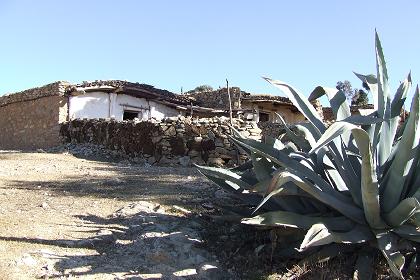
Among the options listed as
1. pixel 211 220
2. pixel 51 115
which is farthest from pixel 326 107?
pixel 211 220

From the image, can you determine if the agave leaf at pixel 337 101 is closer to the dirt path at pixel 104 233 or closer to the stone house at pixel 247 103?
the dirt path at pixel 104 233

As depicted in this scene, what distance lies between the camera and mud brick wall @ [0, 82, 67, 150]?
15.7m

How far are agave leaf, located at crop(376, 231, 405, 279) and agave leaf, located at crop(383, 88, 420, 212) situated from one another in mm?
204

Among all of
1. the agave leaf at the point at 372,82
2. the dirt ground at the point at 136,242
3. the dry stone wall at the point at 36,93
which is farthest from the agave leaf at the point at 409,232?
the dry stone wall at the point at 36,93

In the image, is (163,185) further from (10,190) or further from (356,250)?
(356,250)

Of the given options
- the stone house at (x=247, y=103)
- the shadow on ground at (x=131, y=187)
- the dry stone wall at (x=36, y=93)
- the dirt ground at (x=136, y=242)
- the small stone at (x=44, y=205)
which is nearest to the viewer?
the dirt ground at (x=136, y=242)

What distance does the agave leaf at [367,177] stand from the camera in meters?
2.51

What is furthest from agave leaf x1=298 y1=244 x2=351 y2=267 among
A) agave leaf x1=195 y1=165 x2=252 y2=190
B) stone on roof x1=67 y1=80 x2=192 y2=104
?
stone on roof x1=67 y1=80 x2=192 y2=104

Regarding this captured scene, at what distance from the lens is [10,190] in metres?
5.24

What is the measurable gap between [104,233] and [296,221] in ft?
4.96

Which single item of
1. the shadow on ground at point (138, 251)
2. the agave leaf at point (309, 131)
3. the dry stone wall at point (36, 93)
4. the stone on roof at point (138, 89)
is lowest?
the shadow on ground at point (138, 251)

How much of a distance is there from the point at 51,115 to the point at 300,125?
13.8 metres

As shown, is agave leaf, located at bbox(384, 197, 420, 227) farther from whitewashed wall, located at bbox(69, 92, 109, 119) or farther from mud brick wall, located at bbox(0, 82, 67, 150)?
whitewashed wall, located at bbox(69, 92, 109, 119)

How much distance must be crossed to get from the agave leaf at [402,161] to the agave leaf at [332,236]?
23 centimetres
